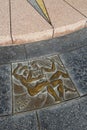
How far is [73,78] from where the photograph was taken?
7.38ft

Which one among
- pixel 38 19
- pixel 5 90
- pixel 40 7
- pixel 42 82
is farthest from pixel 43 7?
pixel 5 90

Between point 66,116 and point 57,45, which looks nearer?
point 66,116

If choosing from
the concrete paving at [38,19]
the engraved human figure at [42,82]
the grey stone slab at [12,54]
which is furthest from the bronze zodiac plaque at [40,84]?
the concrete paving at [38,19]

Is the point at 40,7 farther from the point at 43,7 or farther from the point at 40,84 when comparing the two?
the point at 40,84

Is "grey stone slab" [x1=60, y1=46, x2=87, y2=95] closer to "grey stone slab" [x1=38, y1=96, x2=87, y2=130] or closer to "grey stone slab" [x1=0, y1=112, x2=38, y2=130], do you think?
"grey stone slab" [x1=38, y1=96, x2=87, y2=130]

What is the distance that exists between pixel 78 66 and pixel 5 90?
0.75 meters

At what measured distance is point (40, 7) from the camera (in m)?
2.90

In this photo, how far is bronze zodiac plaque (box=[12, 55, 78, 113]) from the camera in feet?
6.77

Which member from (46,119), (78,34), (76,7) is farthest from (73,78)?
(76,7)

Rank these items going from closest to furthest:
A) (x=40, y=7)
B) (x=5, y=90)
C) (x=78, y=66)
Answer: (x=5, y=90)
(x=78, y=66)
(x=40, y=7)

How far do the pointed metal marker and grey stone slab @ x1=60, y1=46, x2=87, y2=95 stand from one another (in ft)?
1.76

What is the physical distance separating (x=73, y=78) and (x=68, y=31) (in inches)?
28.0

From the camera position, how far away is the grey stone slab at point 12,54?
8.11 ft

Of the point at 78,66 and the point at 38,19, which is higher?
the point at 38,19
